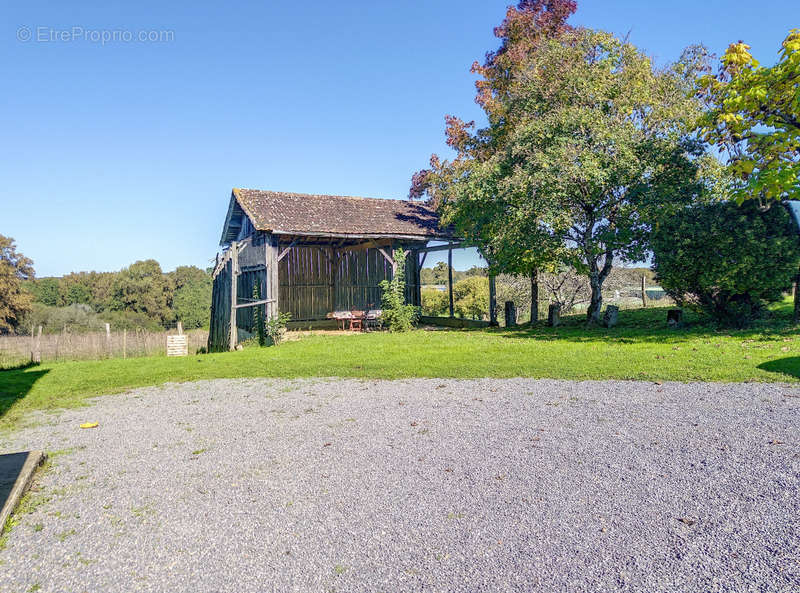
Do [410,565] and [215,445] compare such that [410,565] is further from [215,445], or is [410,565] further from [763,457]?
[763,457]

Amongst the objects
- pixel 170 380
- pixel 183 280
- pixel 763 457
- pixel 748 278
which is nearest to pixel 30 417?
pixel 170 380

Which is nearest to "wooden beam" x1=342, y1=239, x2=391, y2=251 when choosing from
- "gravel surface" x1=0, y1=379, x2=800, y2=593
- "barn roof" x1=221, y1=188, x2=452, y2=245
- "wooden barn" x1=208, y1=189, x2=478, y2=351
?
"wooden barn" x1=208, y1=189, x2=478, y2=351

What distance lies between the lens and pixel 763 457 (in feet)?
14.5

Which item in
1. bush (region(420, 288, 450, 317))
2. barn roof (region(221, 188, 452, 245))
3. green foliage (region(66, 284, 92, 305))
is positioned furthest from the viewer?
green foliage (region(66, 284, 92, 305))

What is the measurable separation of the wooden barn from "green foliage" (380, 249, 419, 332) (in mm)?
567

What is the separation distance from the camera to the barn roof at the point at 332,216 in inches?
623

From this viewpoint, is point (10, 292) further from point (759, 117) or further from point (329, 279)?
point (759, 117)

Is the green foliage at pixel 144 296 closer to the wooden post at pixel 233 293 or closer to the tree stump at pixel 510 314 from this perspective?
the wooden post at pixel 233 293

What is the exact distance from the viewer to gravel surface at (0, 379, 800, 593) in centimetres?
293

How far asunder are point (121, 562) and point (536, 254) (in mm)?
12406

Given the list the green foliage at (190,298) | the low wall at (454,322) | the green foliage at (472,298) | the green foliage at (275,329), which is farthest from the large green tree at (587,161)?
the green foliage at (190,298)

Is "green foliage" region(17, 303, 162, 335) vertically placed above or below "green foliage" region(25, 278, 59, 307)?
below

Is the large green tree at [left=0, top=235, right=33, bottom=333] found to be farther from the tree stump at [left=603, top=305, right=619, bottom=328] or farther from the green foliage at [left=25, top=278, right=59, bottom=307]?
the tree stump at [left=603, top=305, right=619, bottom=328]

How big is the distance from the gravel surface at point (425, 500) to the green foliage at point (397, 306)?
388 inches
